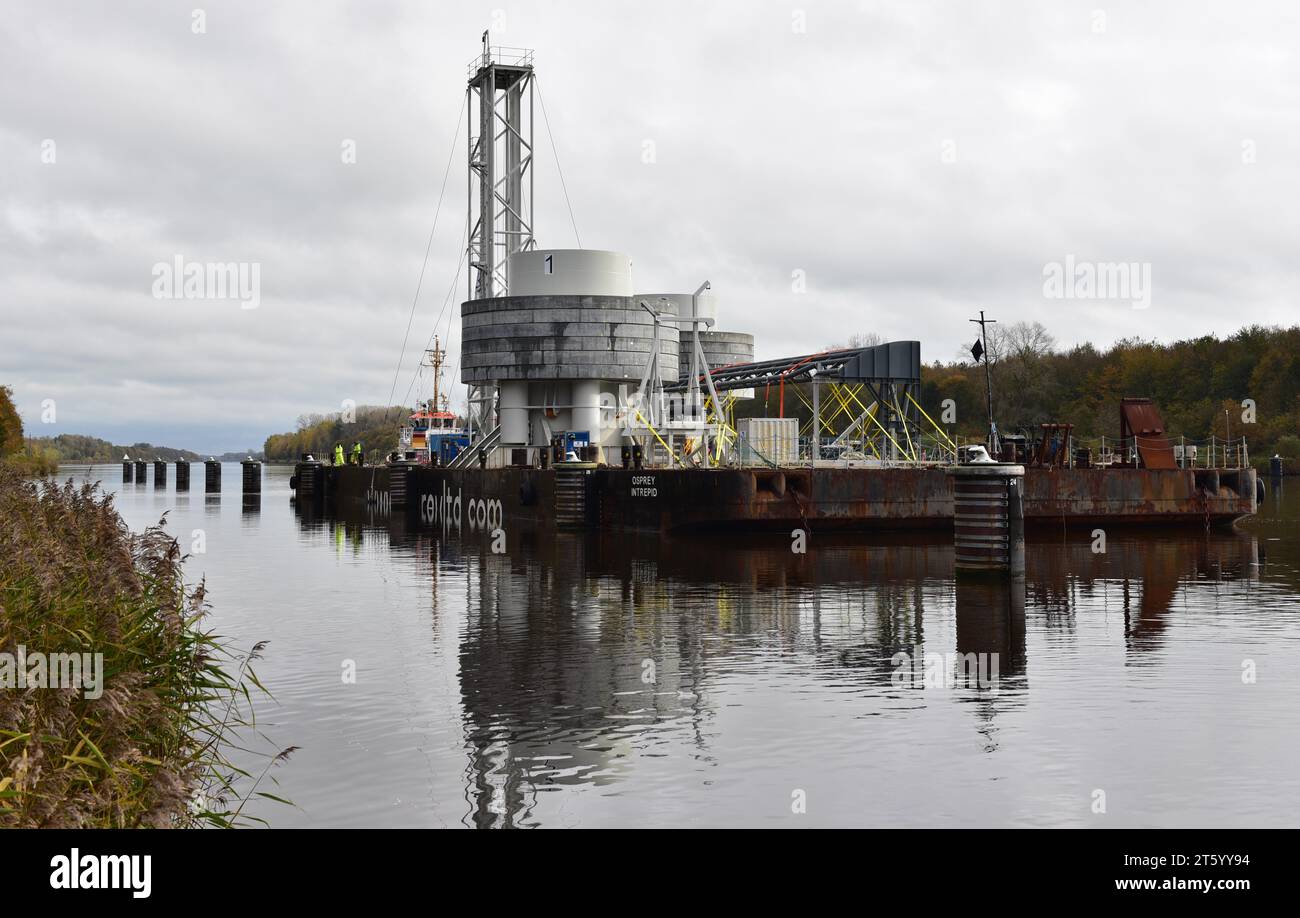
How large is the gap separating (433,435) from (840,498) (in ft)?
178

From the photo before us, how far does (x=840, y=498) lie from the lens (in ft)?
196

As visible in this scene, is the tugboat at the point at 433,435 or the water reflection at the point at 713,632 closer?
the water reflection at the point at 713,632

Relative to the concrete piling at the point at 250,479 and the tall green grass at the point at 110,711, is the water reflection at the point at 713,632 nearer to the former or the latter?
the tall green grass at the point at 110,711

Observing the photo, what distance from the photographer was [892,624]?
3058cm

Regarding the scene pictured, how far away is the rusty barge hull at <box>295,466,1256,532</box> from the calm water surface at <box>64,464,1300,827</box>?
14.0 m

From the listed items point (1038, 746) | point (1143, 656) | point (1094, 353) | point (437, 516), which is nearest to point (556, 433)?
point (437, 516)

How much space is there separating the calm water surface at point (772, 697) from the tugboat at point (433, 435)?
2187 inches

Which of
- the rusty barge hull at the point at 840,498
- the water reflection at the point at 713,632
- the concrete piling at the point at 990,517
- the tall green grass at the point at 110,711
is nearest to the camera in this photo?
the tall green grass at the point at 110,711

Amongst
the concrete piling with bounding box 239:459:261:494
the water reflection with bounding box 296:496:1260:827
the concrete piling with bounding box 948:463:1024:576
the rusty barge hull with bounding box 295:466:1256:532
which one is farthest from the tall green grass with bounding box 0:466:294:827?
the concrete piling with bounding box 239:459:261:494

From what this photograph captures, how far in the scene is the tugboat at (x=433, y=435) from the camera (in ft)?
328

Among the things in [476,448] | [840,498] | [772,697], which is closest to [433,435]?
[476,448]

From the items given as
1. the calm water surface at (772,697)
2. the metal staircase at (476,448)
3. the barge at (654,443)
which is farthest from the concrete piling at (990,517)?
the metal staircase at (476,448)

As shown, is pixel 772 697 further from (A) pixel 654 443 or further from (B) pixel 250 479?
(B) pixel 250 479
